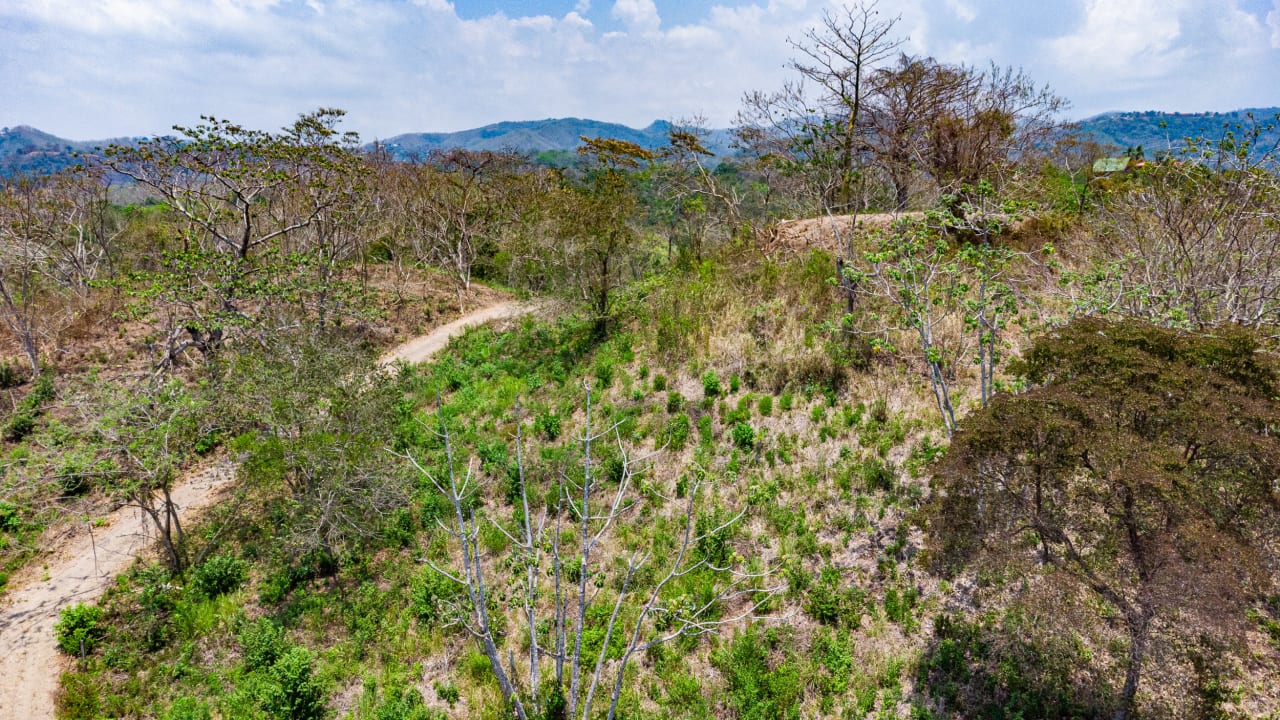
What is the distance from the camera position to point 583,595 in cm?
501

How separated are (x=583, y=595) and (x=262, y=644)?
5293 mm

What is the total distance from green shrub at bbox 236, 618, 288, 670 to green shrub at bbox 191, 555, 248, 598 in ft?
4.45

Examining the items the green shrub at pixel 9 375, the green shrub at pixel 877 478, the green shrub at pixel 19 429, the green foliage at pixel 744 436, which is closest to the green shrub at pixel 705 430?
the green foliage at pixel 744 436

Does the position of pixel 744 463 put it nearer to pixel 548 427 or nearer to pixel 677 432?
pixel 677 432

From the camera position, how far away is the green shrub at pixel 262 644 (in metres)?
7.10

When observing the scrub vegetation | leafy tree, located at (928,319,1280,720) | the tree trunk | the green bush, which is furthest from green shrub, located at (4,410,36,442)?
the tree trunk

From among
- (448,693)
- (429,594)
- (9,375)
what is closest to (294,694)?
(448,693)

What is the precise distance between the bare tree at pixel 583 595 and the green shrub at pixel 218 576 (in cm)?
333

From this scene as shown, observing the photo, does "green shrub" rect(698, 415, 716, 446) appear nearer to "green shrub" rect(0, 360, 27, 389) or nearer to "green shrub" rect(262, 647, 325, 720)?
"green shrub" rect(262, 647, 325, 720)

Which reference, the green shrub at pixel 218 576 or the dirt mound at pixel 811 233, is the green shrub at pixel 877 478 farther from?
the green shrub at pixel 218 576

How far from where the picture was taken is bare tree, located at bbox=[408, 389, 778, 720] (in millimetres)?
5078

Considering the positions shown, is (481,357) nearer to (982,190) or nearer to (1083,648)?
→ (982,190)

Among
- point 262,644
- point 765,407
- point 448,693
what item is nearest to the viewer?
point 448,693

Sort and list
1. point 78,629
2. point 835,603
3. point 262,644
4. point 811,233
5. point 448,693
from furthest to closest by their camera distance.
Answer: point 811,233, point 78,629, point 262,644, point 835,603, point 448,693
